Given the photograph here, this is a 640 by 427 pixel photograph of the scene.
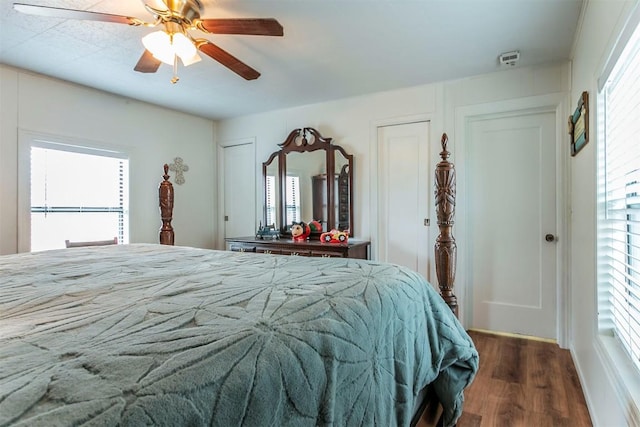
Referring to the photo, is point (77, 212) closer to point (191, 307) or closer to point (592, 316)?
point (191, 307)

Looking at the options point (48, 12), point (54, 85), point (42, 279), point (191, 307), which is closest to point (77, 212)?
point (54, 85)

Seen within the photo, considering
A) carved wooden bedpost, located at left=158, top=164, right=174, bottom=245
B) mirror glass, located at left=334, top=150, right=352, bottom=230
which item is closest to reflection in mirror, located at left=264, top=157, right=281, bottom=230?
mirror glass, located at left=334, top=150, right=352, bottom=230

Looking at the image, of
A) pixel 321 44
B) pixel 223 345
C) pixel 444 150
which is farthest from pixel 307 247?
pixel 223 345

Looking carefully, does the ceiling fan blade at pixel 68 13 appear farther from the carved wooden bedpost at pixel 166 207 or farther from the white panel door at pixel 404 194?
the white panel door at pixel 404 194

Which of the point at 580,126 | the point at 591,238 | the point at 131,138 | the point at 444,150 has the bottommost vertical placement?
the point at 591,238

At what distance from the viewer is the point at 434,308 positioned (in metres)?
1.42

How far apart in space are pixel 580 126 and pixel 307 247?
2391 millimetres

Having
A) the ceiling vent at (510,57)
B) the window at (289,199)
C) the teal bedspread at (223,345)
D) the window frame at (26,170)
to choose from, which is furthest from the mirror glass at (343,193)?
the window frame at (26,170)

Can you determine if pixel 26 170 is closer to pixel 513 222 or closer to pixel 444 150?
pixel 444 150

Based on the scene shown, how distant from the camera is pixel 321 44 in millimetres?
2541

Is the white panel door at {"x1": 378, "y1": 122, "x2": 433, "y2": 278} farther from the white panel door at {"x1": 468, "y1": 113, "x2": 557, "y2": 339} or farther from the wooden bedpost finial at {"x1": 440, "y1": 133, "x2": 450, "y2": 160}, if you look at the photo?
the wooden bedpost finial at {"x1": 440, "y1": 133, "x2": 450, "y2": 160}

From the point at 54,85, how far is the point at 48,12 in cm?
186

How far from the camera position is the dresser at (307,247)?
3331 millimetres

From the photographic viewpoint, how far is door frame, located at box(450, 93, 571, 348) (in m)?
2.79
